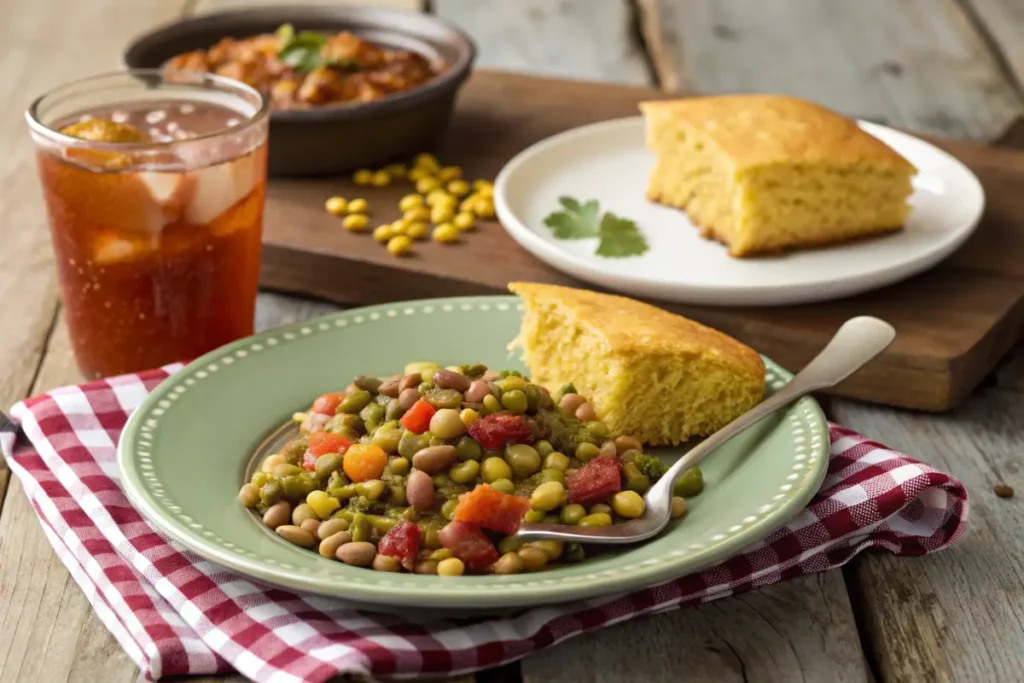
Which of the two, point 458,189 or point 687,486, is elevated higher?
point 687,486

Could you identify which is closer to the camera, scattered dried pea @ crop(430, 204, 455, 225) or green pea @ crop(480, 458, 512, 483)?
green pea @ crop(480, 458, 512, 483)

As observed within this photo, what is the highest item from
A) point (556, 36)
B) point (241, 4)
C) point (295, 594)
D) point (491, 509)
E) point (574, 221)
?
point (491, 509)

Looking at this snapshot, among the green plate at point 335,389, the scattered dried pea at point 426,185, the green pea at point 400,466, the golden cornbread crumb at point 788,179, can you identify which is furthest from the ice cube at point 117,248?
the golden cornbread crumb at point 788,179

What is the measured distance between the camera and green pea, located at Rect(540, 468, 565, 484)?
2404 mm

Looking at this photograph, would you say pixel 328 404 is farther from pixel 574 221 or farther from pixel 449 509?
pixel 574 221

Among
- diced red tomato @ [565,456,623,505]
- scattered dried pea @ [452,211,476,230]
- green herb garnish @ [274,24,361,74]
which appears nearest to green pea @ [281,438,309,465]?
diced red tomato @ [565,456,623,505]

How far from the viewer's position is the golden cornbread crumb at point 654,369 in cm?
276

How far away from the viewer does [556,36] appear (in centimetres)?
596

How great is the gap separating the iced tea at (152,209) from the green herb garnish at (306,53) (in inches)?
39.6

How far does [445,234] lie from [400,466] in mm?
1435

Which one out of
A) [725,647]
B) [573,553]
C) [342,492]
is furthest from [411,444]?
[725,647]

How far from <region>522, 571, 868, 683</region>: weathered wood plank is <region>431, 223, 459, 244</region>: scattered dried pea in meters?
1.64

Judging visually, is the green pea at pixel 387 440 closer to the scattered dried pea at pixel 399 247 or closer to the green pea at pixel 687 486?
the green pea at pixel 687 486

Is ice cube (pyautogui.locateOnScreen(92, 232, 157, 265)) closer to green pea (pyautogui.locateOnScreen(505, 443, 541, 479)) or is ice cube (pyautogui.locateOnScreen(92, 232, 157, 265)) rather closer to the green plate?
the green plate
